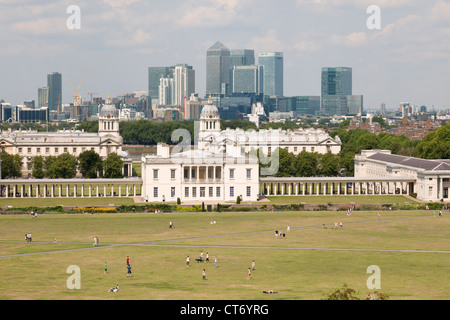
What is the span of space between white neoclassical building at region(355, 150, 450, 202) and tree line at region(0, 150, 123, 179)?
39.1 metres

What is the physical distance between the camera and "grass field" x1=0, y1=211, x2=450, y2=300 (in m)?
47.1

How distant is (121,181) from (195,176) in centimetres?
991

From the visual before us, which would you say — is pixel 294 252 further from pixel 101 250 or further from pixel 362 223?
pixel 362 223

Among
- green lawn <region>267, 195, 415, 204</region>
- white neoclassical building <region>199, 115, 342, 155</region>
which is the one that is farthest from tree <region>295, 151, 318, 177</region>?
white neoclassical building <region>199, 115, 342, 155</region>

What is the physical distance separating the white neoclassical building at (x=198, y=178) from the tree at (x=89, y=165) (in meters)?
18.6

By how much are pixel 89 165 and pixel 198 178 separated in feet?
80.2

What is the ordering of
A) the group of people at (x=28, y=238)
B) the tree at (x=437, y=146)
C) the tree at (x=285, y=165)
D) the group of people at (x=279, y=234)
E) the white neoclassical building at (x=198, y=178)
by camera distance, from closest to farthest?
the group of people at (x=28, y=238) → the group of people at (x=279, y=234) → the white neoclassical building at (x=198, y=178) → the tree at (x=285, y=165) → the tree at (x=437, y=146)

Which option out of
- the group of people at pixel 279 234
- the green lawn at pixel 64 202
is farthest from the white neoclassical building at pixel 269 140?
the group of people at pixel 279 234

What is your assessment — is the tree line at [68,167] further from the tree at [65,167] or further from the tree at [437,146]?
the tree at [437,146]

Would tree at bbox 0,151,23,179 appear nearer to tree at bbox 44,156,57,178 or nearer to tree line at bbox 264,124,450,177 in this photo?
tree at bbox 44,156,57,178

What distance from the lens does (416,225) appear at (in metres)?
77.2

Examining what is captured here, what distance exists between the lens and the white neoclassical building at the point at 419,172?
102 meters

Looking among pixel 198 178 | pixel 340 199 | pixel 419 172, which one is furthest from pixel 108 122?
pixel 419 172

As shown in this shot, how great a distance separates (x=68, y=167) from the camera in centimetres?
11606
